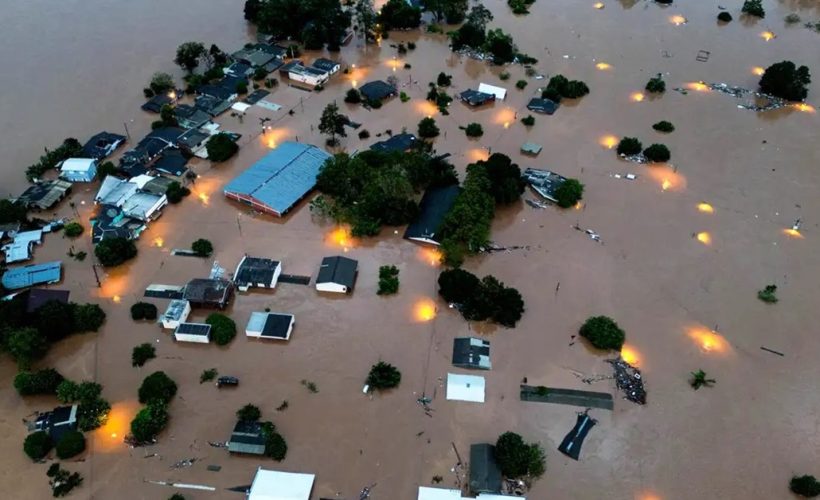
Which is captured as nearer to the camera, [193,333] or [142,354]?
[142,354]

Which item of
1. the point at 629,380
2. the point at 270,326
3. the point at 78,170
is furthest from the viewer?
the point at 78,170

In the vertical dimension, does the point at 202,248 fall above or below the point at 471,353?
above

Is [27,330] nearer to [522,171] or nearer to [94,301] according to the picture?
[94,301]

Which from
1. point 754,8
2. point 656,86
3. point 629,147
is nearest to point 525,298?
point 629,147

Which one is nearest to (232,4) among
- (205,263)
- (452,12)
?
(452,12)

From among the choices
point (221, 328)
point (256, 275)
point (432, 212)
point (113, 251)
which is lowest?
point (221, 328)

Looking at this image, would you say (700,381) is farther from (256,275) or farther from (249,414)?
(256,275)

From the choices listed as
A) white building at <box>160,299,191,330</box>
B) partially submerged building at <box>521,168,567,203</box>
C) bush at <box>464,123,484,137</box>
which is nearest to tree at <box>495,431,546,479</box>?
white building at <box>160,299,191,330</box>
